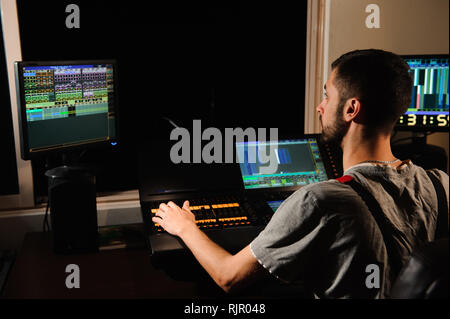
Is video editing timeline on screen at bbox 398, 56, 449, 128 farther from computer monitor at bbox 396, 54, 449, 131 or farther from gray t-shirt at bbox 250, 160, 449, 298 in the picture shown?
gray t-shirt at bbox 250, 160, 449, 298

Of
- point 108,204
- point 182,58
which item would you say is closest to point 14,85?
point 108,204

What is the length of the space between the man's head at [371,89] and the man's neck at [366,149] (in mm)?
18

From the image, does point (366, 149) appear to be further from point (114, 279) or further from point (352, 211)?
point (114, 279)

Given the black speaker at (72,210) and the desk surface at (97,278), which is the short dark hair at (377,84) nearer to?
the desk surface at (97,278)

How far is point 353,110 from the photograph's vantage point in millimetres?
1255

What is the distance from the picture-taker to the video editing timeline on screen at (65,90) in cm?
173

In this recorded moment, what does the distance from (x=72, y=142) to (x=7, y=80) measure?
1.57ft

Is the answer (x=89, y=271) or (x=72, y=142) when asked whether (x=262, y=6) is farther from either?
(x=89, y=271)

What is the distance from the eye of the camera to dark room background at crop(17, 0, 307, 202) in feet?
7.40

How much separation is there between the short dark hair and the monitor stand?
3.74 ft

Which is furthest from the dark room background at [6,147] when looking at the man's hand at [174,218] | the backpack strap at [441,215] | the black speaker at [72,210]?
the backpack strap at [441,215]

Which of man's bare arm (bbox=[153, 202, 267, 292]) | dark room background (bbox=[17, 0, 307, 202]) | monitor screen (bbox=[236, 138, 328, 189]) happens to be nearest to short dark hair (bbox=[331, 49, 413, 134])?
man's bare arm (bbox=[153, 202, 267, 292])

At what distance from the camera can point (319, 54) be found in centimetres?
243
